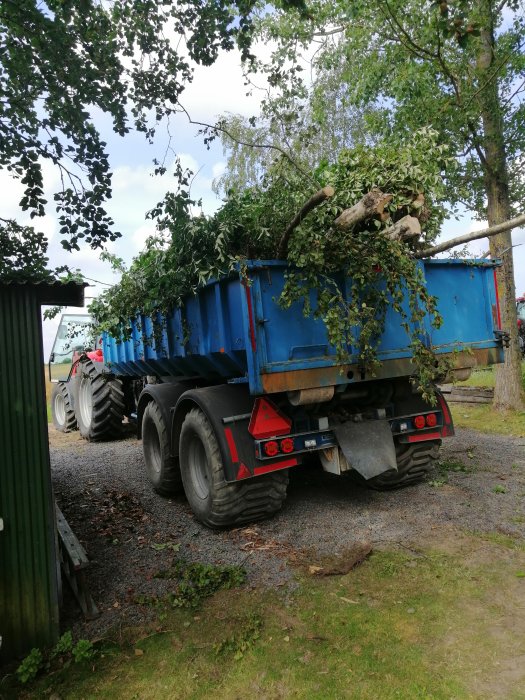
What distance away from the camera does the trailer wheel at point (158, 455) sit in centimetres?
554

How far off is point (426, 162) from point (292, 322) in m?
1.99

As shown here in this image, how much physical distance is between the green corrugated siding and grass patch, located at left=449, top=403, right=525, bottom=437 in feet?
22.3

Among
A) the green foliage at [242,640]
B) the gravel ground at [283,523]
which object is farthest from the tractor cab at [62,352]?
the green foliage at [242,640]

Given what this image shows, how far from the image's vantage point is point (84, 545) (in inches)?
171

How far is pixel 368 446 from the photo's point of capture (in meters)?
4.54

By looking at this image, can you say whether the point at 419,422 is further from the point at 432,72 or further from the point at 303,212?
the point at 432,72

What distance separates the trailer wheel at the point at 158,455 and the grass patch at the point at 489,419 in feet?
16.5

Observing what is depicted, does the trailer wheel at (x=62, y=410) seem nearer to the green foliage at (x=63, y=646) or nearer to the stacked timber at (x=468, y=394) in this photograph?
the stacked timber at (x=468, y=394)

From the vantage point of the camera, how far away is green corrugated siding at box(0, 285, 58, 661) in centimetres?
291

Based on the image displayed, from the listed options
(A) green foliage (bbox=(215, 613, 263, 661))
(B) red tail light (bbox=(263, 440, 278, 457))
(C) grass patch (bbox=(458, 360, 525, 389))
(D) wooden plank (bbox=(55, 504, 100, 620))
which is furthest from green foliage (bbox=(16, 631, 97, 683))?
(C) grass patch (bbox=(458, 360, 525, 389))

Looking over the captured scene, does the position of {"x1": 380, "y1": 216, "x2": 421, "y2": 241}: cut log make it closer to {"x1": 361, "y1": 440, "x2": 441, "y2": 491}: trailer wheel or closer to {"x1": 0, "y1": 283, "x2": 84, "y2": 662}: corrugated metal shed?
{"x1": 361, "y1": 440, "x2": 441, "y2": 491}: trailer wheel

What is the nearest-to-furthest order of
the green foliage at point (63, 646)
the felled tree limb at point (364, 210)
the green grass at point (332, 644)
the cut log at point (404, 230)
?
the green grass at point (332, 644) → the green foliage at point (63, 646) → the felled tree limb at point (364, 210) → the cut log at point (404, 230)

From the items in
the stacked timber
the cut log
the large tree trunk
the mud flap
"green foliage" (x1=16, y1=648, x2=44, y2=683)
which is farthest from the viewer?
the stacked timber

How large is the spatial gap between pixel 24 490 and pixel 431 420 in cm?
368
